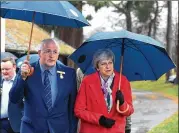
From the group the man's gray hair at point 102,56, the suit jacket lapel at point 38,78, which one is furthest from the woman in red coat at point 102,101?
the suit jacket lapel at point 38,78

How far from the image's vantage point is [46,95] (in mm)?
4129

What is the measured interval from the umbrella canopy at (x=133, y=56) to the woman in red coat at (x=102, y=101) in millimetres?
497

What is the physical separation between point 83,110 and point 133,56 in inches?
47.2

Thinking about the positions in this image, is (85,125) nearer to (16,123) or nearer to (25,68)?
(25,68)

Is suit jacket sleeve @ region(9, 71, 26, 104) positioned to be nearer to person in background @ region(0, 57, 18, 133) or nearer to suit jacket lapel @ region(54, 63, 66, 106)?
suit jacket lapel @ region(54, 63, 66, 106)

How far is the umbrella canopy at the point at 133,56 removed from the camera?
4777mm

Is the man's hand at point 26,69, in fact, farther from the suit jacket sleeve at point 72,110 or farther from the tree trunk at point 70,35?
the tree trunk at point 70,35

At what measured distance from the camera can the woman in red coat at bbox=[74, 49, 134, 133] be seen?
160 inches

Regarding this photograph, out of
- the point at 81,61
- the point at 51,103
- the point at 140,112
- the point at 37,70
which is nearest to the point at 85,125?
the point at 51,103

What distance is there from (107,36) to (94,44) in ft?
1.36

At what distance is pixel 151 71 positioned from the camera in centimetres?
505

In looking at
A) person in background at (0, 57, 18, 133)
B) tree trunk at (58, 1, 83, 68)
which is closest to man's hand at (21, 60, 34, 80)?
person in background at (0, 57, 18, 133)

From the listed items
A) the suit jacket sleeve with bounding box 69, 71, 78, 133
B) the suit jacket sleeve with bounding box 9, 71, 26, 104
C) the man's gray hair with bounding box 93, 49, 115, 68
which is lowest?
the suit jacket sleeve with bounding box 69, 71, 78, 133

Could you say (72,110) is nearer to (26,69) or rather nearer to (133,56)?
(26,69)
